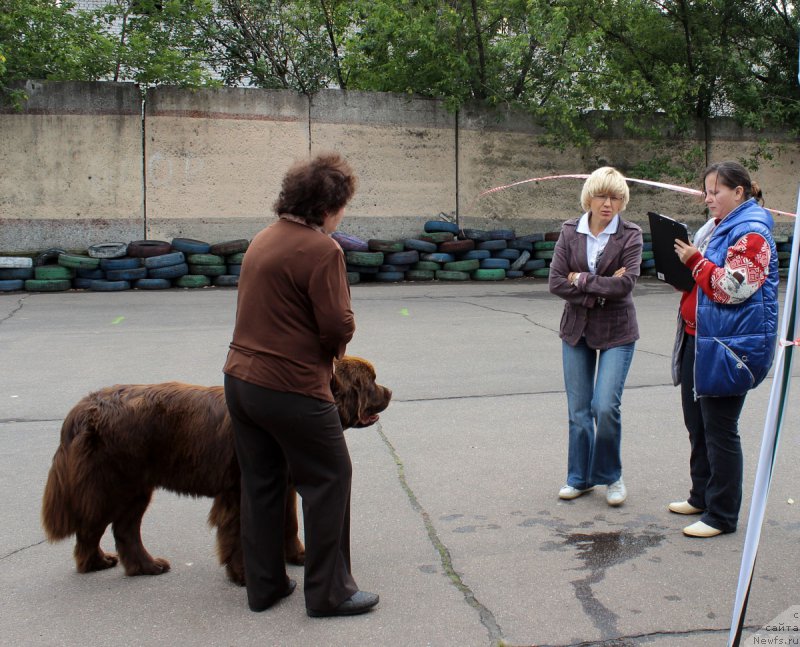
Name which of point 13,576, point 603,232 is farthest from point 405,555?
point 603,232

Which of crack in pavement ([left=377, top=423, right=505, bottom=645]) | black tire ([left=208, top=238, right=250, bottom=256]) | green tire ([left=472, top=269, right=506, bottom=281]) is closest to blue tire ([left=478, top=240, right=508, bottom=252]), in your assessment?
green tire ([left=472, top=269, right=506, bottom=281])

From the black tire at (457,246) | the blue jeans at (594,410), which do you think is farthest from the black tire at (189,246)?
the blue jeans at (594,410)

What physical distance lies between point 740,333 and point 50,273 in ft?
41.3

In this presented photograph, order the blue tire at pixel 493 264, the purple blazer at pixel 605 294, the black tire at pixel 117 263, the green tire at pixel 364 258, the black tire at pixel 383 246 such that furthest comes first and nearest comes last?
the blue tire at pixel 493 264 → the black tire at pixel 383 246 → the green tire at pixel 364 258 → the black tire at pixel 117 263 → the purple blazer at pixel 605 294

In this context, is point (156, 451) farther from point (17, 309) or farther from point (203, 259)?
point (203, 259)

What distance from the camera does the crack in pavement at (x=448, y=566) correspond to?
3.50 metres

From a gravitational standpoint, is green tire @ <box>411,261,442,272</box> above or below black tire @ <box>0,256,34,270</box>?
below

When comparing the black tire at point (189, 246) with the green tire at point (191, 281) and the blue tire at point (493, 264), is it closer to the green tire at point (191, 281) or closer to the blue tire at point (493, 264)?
the green tire at point (191, 281)

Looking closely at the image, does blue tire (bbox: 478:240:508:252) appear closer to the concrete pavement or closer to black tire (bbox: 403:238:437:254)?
black tire (bbox: 403:238:437:254)

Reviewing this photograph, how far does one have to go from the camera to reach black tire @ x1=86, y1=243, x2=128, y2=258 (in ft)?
47.7

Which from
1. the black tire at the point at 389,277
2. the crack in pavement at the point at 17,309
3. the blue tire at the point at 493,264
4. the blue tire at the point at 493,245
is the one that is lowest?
the crack in pavement at the point at 17,309

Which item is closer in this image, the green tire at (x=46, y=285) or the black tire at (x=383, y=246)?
the green tire at (x=46, y=285)

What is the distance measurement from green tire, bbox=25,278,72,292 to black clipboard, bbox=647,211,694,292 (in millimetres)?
11833

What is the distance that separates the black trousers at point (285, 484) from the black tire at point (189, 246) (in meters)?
11.9
